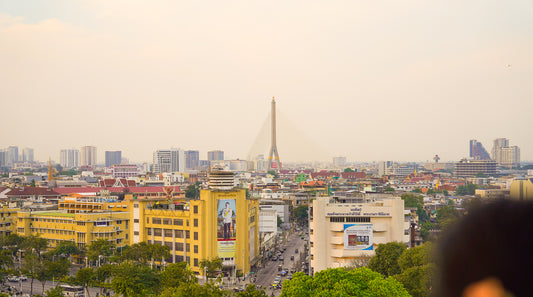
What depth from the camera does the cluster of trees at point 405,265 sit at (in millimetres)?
12008

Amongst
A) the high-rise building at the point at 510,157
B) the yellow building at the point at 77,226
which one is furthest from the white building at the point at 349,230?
the high-rise building at the point at 510,157

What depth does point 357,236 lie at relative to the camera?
51.8ft

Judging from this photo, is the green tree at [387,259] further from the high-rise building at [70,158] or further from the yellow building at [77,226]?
the high-rise building at [70,158]

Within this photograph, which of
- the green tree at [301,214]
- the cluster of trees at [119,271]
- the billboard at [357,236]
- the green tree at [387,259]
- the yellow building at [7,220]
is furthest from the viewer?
the green tree at [301,214]

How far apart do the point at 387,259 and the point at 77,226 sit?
1337cm

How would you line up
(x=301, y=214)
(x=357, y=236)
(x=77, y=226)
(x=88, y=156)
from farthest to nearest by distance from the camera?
(x=88, y=156) → (x=301, y=214) → (x=77, y=226) → (x=357, y=236)

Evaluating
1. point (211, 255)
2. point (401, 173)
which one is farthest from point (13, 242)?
point (401, 173)

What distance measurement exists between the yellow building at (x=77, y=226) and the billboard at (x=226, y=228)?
566 centimetres

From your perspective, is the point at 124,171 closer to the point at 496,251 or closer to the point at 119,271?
the point at 119,271

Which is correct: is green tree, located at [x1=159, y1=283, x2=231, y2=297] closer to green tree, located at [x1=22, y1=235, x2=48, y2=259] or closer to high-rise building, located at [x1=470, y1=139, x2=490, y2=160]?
green tree, located at [x1=22, y1=235, x2=48, y2=259]

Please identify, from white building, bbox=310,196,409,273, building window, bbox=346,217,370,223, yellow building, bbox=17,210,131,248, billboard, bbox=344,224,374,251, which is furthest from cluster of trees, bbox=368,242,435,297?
yellow building, bbox=17,210,131,248

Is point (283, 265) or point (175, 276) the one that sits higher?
point (175, 276)

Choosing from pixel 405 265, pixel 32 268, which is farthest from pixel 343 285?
pixel 32 268

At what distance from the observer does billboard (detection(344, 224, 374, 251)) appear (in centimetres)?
1578
